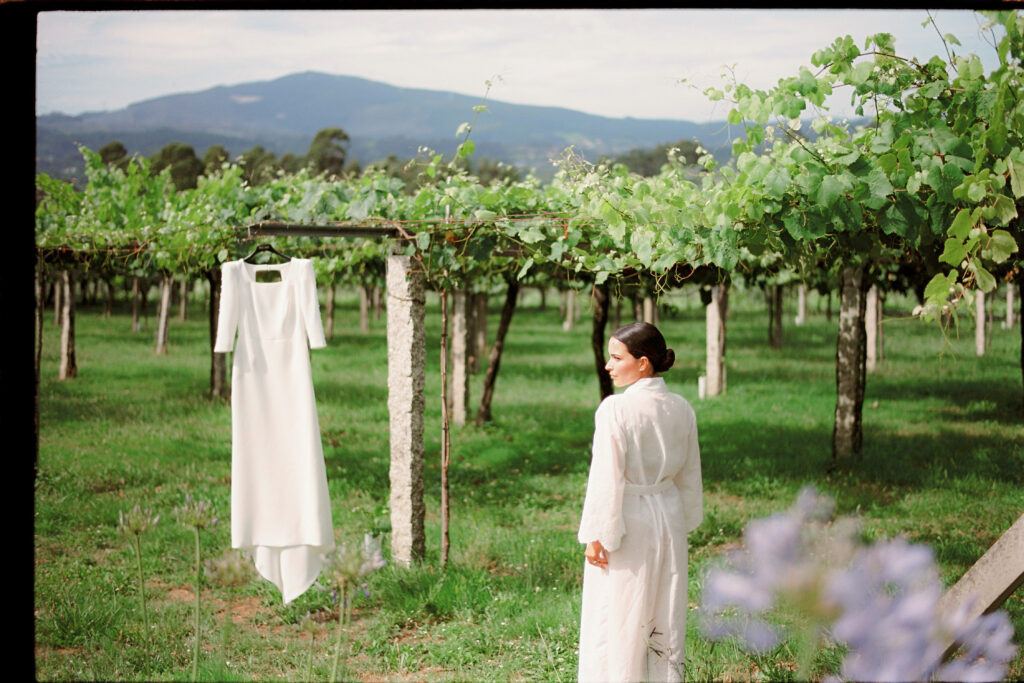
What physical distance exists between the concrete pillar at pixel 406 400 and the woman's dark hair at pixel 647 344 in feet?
7.68

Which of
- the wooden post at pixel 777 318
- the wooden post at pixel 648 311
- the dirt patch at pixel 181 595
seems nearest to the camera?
the dirt patch at pixel 181 595

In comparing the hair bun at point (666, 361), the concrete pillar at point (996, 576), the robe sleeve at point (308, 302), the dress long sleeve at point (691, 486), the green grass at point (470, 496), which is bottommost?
the green grass at point (470, 496)

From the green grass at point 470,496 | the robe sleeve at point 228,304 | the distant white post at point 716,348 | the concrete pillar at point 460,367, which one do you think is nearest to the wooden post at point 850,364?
the green grass at point 470,496

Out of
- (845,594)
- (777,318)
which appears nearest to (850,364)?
(845,594)

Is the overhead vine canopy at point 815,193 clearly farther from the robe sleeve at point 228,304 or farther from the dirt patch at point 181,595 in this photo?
the dirt patch at point 181,595

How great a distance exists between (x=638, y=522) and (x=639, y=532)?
5cm

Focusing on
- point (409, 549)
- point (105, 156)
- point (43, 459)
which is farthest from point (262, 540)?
point (105, 156)

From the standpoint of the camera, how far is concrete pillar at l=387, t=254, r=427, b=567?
18.7 feet

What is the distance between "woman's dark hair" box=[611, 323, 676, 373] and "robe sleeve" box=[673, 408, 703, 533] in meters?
0.34

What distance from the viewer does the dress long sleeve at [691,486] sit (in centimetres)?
382

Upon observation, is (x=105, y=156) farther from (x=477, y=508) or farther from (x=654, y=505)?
(x=654, y=505)

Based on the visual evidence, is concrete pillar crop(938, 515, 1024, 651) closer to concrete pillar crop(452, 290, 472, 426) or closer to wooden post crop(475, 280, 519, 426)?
wooden post crop(475, 280, 519, 426)

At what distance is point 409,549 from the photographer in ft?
19.1

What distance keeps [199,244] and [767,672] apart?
5752mm
